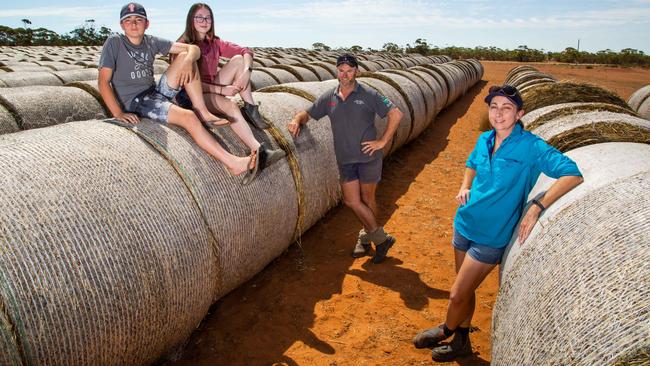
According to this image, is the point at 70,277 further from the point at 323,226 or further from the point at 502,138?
the point at 323,226

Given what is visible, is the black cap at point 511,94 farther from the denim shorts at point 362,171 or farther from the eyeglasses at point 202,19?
the eyeglasses at point 202,19

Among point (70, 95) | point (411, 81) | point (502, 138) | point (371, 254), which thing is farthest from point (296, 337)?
point (411, 81)

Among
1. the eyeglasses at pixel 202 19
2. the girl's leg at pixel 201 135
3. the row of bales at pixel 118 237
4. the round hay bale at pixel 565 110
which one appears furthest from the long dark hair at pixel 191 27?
the round hay bale at pixel 565 110

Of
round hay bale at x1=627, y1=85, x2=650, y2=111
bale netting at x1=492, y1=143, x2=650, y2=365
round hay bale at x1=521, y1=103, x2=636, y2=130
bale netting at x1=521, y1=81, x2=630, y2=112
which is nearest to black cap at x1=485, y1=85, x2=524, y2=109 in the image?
bale netting at x1=492, y1=143, x2=650, y2=365

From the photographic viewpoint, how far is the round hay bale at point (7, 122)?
632 centimetres

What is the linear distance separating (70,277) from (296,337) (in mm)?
2286

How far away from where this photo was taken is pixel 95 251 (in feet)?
9.07

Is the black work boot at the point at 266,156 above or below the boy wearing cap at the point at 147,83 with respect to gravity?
below

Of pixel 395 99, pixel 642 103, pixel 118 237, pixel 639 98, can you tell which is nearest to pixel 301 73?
pixel 395 99

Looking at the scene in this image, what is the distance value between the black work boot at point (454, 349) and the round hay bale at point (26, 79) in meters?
10.7

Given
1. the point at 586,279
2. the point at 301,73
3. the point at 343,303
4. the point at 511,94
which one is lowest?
the point at 343,303

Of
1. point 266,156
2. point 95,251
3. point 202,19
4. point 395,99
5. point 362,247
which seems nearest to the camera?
point 95,251

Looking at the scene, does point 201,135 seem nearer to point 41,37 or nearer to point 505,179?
point 505,179

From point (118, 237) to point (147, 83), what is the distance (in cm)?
189
